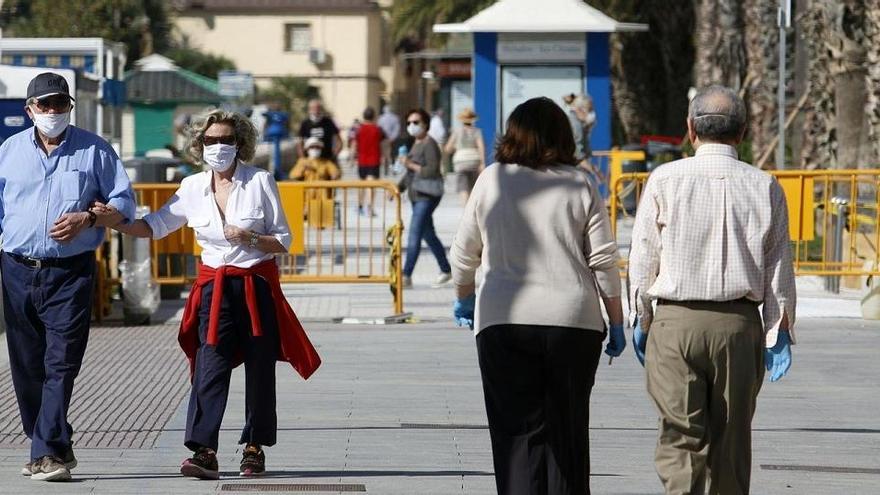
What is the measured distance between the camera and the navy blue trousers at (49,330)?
24.4ft

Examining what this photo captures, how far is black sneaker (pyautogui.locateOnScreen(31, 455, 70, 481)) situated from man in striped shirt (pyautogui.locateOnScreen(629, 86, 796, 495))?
8.69 ft

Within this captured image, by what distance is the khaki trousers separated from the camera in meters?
6.00

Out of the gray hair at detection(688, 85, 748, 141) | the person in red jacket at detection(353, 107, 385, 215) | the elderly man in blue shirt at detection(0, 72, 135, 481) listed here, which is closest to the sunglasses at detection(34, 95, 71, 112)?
the elderly man in blue shirt at detection(0, 72, 135, 481)

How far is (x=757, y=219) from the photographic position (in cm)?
595

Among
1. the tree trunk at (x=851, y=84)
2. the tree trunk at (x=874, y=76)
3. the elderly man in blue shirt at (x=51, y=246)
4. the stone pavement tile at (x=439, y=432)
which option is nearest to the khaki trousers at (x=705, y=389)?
the stone pavement tile at (x=439, y=432)

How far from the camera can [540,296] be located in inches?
236

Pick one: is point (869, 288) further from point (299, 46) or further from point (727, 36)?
point (299, 46)

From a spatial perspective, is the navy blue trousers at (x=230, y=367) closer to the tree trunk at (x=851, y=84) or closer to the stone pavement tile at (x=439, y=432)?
the stone pavement tile at (x=439, y=432)

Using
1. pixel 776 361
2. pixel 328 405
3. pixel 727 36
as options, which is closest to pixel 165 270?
pixel 328 405

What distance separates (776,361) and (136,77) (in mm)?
32868

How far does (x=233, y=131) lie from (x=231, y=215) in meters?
0.37

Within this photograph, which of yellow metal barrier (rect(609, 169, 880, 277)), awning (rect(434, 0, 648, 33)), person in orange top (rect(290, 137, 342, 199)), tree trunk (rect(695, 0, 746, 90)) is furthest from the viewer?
tree trunk (rect(695, 0, 746, 90))

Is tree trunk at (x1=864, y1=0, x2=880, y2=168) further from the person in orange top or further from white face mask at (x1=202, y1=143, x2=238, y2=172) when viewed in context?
white face mask at (x1=202, y1=143, x2=238, y2=172)

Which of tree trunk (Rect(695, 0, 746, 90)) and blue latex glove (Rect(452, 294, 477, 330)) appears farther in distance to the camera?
tree trunk (Rect(695, 0, 746, 90))
